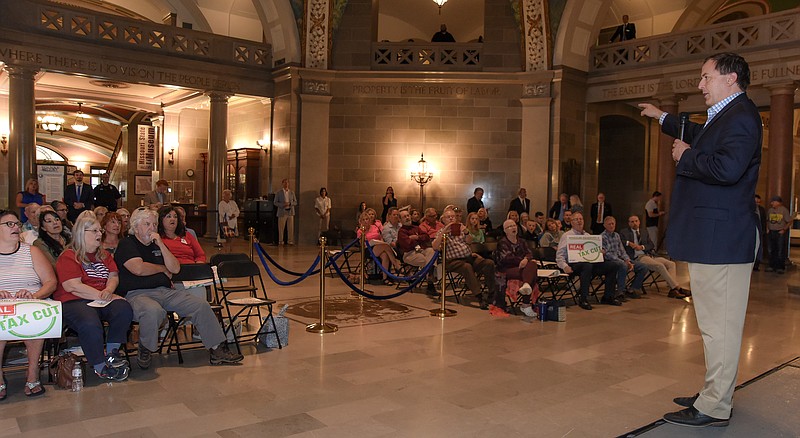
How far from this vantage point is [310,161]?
1767cm

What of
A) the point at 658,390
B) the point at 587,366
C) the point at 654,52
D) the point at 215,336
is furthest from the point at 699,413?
the point at 654,52

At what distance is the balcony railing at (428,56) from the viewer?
58.4ft

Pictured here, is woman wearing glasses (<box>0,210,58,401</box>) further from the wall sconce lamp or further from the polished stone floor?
the wall sconce lamp

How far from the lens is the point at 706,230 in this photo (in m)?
3.76

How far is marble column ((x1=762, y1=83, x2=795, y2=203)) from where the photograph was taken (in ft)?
46.6

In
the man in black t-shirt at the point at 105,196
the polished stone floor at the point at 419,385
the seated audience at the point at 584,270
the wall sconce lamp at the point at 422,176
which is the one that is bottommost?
the polished stone floor at the point at 419,385

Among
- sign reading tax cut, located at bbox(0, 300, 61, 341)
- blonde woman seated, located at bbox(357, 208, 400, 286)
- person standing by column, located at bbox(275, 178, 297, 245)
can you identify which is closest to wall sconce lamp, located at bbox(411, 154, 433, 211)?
person standing by column, located at bbox(275, 178, 297, 245)

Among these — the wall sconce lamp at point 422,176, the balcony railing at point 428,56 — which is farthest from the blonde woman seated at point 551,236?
the balcony railing at point 428,56

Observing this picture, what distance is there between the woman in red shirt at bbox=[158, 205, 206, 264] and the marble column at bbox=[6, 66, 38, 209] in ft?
32.1

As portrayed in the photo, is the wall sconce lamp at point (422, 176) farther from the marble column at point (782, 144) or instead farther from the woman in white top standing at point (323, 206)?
the marble column at point (782, 144)

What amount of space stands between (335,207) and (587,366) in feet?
43.5

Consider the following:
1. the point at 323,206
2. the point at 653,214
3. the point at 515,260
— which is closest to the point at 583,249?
the point at 515,260

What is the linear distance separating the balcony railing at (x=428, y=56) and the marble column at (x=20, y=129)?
8.65m

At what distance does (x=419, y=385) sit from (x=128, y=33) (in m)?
14.3
